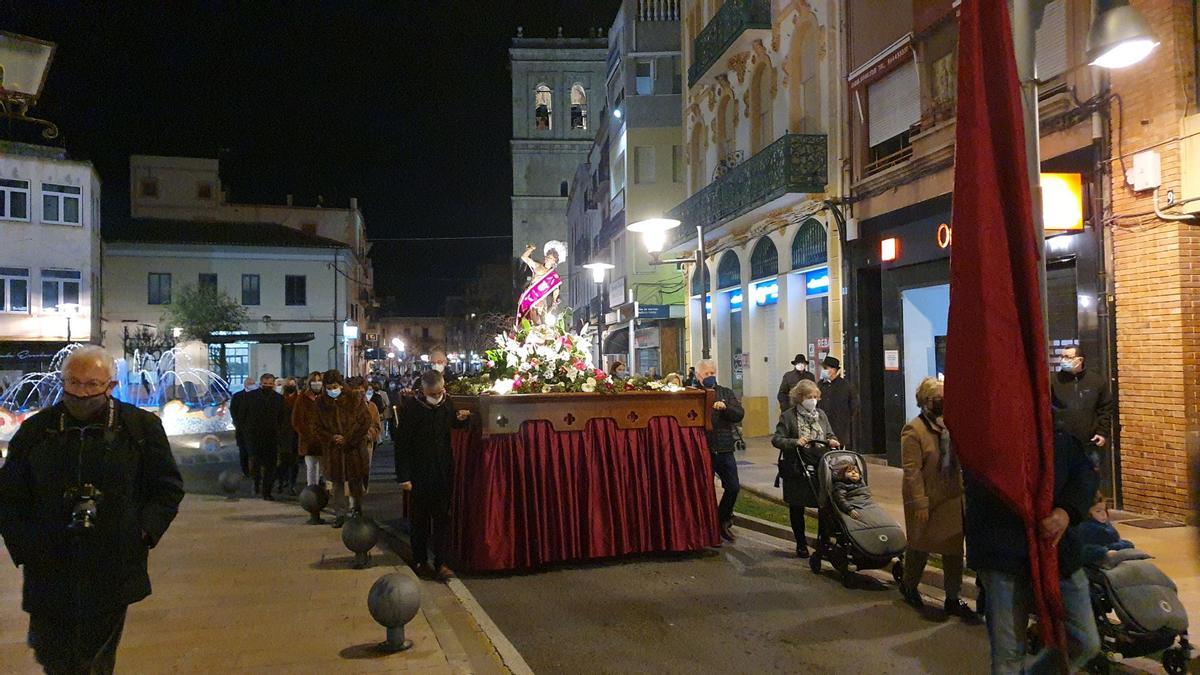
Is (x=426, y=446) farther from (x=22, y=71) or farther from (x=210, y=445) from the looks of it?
(x=210, y=445)

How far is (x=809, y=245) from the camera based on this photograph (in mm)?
18297

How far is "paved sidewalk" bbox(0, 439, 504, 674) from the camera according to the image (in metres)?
5.36

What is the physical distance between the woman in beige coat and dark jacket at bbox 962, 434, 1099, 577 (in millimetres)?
2121

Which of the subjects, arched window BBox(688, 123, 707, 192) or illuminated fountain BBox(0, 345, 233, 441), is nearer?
illuminated fountain BBox(0, 345, 233, 441)

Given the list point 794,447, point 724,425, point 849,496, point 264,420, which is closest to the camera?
point 849,496

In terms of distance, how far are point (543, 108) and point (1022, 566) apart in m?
60.4

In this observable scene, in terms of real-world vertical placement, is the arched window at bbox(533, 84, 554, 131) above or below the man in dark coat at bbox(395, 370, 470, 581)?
above

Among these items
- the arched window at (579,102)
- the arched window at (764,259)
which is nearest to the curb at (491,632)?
the arched window at (764,259)

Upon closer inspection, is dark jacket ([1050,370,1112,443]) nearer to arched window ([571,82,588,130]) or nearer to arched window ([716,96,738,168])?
arched window ([716,96,738,168])

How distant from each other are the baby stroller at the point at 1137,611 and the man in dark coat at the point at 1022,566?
1037 millimetres

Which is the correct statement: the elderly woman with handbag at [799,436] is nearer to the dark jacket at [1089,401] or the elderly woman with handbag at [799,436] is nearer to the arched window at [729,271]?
the dark jacket at [1089,401]

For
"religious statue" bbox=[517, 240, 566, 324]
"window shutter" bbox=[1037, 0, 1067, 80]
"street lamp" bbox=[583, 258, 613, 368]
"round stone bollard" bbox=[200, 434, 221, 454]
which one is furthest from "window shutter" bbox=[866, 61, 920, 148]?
"round stone bollard" bbox=[200, 434, 221, 454]

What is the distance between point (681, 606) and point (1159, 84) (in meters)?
7.65

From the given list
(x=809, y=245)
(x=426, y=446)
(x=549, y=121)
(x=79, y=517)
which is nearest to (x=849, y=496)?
(x=426, y=446)
